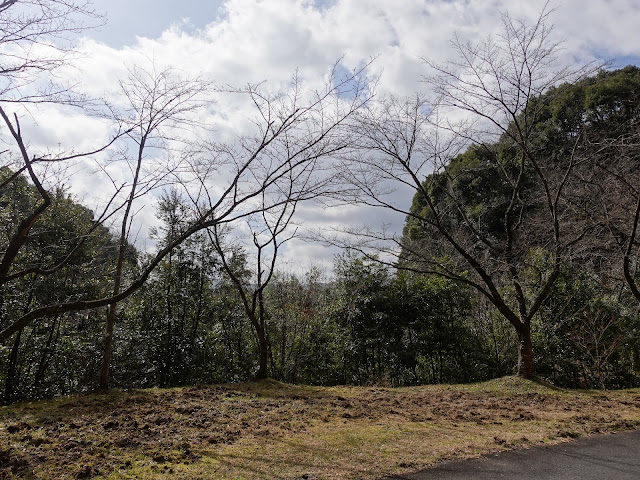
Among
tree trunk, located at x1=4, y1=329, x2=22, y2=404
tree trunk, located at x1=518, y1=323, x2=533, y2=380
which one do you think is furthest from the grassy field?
tree trunk, located at x1=4, y1=329, x2=22, y2=404

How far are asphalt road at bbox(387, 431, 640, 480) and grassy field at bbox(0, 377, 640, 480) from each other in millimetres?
190

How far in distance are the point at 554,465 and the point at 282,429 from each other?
276 cm

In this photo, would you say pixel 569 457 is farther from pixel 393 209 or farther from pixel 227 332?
pixel 227 332

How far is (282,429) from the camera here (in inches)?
193

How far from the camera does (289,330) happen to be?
11219 millimetres

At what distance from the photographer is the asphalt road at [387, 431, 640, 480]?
3359mm

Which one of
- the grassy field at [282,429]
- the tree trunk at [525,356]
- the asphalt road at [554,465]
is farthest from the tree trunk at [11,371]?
the tree trunk at [525,356]

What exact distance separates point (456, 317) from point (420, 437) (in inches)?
240

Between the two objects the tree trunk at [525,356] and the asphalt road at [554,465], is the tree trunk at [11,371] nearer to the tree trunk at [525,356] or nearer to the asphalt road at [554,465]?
the asphalt road at [554,465]

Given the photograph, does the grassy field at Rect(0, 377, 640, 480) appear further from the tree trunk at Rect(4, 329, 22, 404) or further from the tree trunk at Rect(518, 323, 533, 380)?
the tree trunk at Rect(4, 329, 22, 404)

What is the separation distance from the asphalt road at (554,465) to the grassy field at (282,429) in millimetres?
190

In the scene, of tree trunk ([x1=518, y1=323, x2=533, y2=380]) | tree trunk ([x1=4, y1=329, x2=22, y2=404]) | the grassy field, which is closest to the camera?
the grassy field

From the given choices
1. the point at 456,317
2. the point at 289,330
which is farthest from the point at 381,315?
the point at 289,330

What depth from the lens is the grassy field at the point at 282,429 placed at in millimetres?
3473
